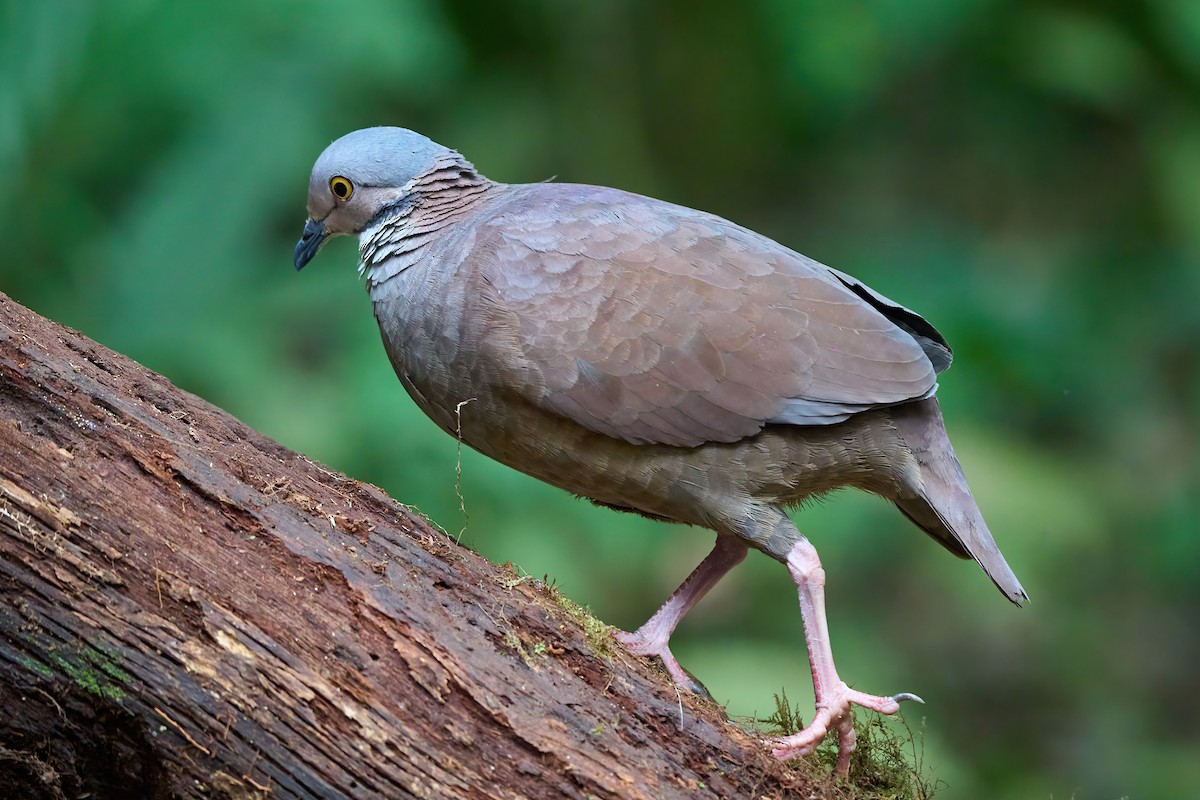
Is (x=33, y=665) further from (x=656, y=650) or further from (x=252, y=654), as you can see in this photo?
(x=656, y=650)

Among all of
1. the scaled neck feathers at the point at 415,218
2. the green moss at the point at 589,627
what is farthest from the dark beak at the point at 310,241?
the green moss at the point at 589,627

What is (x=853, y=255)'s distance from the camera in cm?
759

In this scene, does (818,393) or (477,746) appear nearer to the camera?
(477,746)

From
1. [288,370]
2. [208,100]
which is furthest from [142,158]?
[288,370]

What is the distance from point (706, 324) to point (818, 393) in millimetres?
407

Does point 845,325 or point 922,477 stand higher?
point 845,325

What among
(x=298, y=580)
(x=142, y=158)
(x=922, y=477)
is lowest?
(x=142, y=158)

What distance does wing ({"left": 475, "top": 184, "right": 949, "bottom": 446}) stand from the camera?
139 inches

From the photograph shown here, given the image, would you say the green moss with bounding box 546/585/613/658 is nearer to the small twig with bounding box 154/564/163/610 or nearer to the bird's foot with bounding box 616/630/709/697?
the bird's foot with bounding box 616/630/709/697

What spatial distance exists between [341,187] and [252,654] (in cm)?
201

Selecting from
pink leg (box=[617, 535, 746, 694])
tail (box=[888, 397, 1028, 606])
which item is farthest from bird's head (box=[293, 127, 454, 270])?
tail (box=[888, 397, 1028, 606])

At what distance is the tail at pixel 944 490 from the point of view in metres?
3.73

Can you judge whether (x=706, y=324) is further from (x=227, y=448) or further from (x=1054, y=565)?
(x=1054, y=565)

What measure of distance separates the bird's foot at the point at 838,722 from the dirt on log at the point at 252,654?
28 cm
